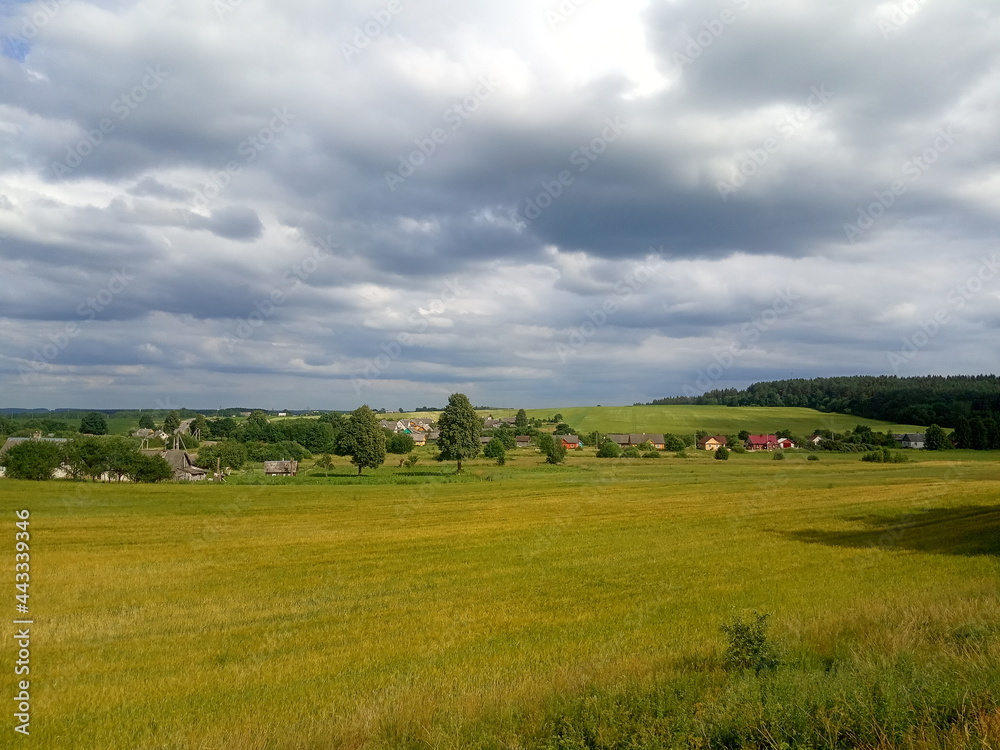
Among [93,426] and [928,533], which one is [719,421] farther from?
[93,426]

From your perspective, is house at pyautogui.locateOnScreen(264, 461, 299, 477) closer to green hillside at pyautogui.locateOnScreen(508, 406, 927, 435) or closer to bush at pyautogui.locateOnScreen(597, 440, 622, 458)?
bush at pyautogui.locateOnScreen(597, 440, 622, 458)

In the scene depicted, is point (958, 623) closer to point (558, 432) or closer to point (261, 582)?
point (261, 582)

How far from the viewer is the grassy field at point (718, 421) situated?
13836cm

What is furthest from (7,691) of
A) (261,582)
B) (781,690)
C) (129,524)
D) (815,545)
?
(129,524)

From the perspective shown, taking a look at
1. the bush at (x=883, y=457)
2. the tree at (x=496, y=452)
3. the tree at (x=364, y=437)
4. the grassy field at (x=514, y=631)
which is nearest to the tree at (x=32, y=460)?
the tree at (x=364, y=437)

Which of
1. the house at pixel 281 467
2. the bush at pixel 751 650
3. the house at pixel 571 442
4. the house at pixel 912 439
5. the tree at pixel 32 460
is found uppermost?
the bush at pixel 751 650

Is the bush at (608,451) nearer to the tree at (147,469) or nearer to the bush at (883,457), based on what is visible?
the bush at (883,457)

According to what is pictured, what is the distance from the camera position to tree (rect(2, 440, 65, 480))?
2458 inches

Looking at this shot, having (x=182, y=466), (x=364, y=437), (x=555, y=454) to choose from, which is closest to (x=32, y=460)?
(x=182, y=466)

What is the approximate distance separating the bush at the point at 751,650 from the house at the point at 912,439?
13020cm

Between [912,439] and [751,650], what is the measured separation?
5368 inches

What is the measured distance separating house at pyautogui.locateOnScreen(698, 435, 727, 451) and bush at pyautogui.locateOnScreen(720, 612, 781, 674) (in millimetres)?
123640

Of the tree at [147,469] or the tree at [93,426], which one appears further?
the tree at [93,426]

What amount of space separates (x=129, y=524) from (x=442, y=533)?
1770 cm
